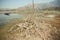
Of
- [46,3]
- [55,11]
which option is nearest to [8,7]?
[46,3]

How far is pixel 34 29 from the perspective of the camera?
66.7 inches

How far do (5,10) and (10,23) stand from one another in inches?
8.5

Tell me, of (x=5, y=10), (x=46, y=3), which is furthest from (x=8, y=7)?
(x=46, y=3)

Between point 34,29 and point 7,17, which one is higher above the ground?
point 7,17

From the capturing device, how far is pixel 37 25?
1709 millimetres

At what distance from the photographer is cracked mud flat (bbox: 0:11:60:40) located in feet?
5.48

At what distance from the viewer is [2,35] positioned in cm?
167

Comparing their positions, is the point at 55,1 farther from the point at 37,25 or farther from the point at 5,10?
the point at 5,10

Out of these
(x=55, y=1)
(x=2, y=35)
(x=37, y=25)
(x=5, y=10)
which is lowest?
(x=2, y=35)

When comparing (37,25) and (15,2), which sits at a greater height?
(15,2)

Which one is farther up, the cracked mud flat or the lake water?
the lake water

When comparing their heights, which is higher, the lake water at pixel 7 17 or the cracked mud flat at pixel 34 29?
the lake water at pixel 7 17

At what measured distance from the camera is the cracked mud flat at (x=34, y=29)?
5.48 feet

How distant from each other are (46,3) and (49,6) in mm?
68
